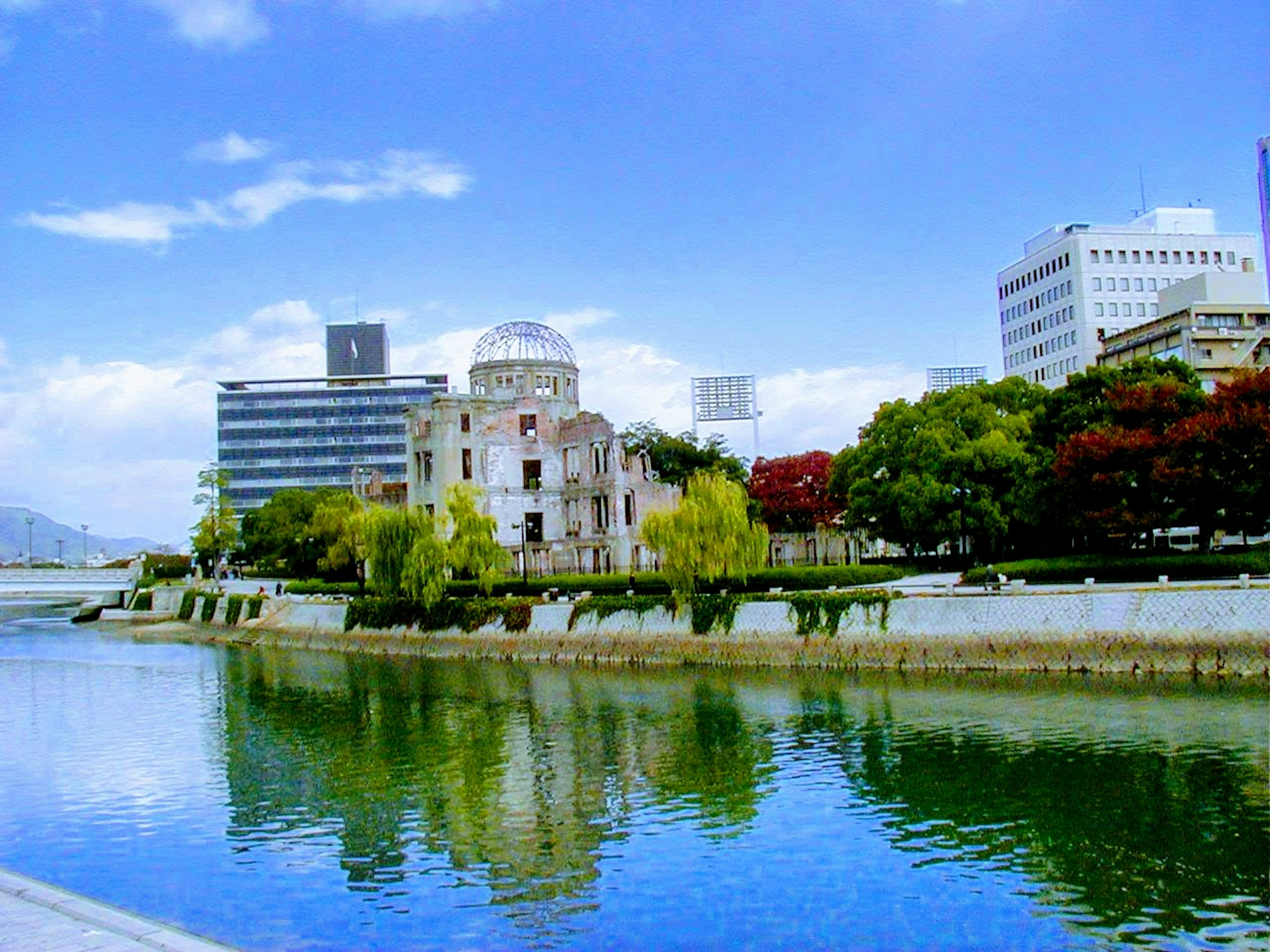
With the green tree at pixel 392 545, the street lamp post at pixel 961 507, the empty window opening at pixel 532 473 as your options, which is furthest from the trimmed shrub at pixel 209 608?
the street lamp post at pixel 961 507

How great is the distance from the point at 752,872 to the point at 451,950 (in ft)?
16.1

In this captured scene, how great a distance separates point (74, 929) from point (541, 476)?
66.2 m

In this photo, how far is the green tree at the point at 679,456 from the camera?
293 feet

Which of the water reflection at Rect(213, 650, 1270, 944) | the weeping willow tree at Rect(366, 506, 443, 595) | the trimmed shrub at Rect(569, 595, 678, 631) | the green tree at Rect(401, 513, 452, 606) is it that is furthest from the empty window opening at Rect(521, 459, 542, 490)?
the water reflection at Rect(213, 650, 1270, 944)

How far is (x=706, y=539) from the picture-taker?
150 ft

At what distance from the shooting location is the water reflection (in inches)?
622

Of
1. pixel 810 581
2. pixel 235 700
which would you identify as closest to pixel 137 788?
pixel 235 700

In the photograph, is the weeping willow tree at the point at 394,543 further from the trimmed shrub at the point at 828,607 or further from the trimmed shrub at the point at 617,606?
the trimmed shrub at the point at 828,607

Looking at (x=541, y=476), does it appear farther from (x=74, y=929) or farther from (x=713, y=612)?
(x=74, y=929)

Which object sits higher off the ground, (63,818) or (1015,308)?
(1015,308)

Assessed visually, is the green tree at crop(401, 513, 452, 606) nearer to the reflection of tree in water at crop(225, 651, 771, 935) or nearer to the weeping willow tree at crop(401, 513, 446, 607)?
the weeping willow tree at crop(401, 513, 446, 607)

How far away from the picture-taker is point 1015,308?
365 feet

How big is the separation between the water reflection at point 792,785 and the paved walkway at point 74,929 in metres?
4.31

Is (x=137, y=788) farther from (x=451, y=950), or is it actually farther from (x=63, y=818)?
(x=451, y=950)
